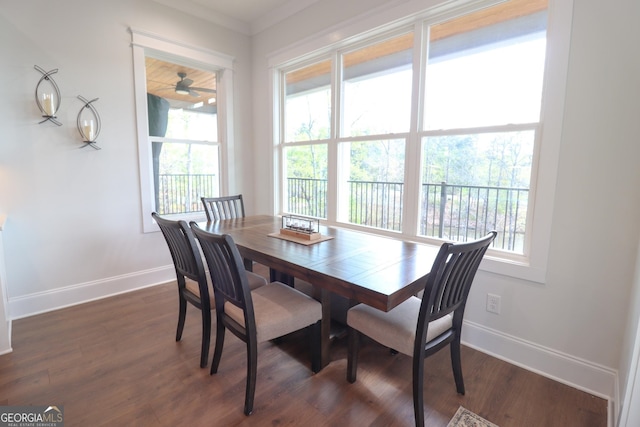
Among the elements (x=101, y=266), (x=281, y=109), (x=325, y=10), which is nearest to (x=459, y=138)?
(x=325, y=10)

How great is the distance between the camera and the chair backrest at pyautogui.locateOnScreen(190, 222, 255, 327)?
1.43m

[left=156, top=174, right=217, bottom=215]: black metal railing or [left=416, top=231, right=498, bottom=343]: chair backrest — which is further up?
[left=156, top=174, right=217, bottom=215]: black metal railing

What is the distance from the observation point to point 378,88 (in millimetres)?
2807

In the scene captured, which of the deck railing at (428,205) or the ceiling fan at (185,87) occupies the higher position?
the ceiling fan at (185,87)

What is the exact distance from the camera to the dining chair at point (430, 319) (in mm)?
1320

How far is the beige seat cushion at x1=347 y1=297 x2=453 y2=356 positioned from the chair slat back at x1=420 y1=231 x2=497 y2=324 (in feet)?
0.39

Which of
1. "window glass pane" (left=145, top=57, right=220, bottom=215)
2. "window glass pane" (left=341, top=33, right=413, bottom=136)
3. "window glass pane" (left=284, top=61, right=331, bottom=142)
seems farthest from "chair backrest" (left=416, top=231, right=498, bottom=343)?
"window glass pane" (left=145, top=57, right=220, bottom=215)

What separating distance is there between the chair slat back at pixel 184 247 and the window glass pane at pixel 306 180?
1751 millimetres

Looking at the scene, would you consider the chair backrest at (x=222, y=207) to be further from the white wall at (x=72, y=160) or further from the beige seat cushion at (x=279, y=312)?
the beige seat cushion at (x=279, y=312)

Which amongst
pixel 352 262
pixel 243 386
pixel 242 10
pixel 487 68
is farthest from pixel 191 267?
pixel 242 10

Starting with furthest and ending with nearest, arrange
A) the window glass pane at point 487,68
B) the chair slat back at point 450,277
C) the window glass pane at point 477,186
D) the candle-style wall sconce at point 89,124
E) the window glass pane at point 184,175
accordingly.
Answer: the window glass pane at point 184,175 → the candle-style wall sconce at point 89,124 → the window glass pane at point 477,186 → the window glass pane at point 487,68 → the chair slat back at point 450,277

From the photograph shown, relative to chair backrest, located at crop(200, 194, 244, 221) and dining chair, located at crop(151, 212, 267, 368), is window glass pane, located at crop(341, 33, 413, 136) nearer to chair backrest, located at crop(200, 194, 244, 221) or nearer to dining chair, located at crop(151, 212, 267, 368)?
chair backrest, located at crop(200, 194, 244, 221)

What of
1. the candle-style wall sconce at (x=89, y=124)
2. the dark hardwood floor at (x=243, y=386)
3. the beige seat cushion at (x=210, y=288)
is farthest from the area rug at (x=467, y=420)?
the candle-style wall sconce at (x=89, y=124)

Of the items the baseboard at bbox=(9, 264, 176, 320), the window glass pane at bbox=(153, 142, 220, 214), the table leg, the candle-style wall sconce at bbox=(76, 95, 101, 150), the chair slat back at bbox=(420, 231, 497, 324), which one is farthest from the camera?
the window glass pane at bbox=(153, 142, 220, 214)
